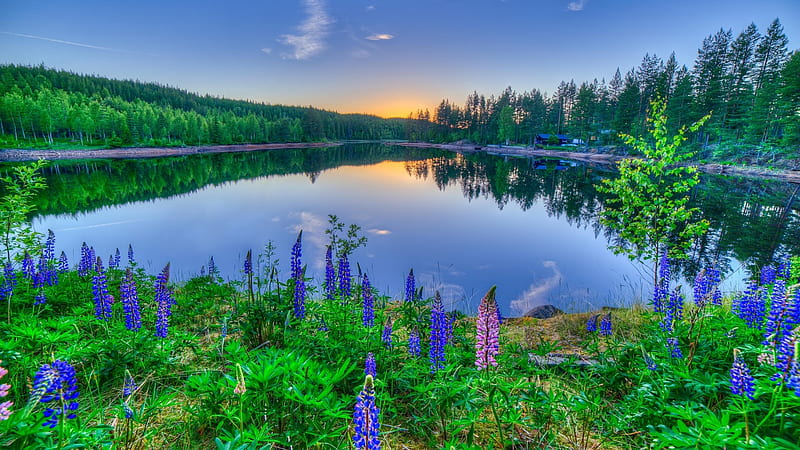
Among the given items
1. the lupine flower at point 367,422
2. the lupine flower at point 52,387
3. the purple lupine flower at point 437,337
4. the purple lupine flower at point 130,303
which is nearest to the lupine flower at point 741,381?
the purple lupine flower at point 437,337

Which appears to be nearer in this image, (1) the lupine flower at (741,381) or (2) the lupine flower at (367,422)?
(2) the lupine flower at (367,422)

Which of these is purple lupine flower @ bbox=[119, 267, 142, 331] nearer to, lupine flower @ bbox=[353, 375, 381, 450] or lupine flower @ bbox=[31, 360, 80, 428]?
lupine flower @ bbox=[31, 360, 80, 428]

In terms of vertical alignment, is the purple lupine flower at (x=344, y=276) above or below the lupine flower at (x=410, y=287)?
above

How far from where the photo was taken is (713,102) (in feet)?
207

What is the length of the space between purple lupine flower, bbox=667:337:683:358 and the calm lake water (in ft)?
23.6

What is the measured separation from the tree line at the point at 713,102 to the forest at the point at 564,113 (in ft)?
0.62

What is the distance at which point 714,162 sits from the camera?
187ft

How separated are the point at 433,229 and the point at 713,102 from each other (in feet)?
236

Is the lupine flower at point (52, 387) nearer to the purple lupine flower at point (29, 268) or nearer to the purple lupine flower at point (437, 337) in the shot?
the purple lupine flower at point (437, 337)

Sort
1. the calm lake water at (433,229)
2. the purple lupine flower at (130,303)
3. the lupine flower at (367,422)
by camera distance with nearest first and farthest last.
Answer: the lupine flower at (367,422), the purple lupine flower at (130,303), the calm lake water at (433,229)

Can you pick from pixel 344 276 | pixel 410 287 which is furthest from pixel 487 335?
pixel 410 287

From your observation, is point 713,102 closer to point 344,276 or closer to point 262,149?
point 344,276

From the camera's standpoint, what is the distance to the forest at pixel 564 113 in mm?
53059

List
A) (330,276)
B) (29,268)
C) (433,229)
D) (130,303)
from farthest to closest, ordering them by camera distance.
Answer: (433,229) < (29,268) < (330,276) < (130,303)
